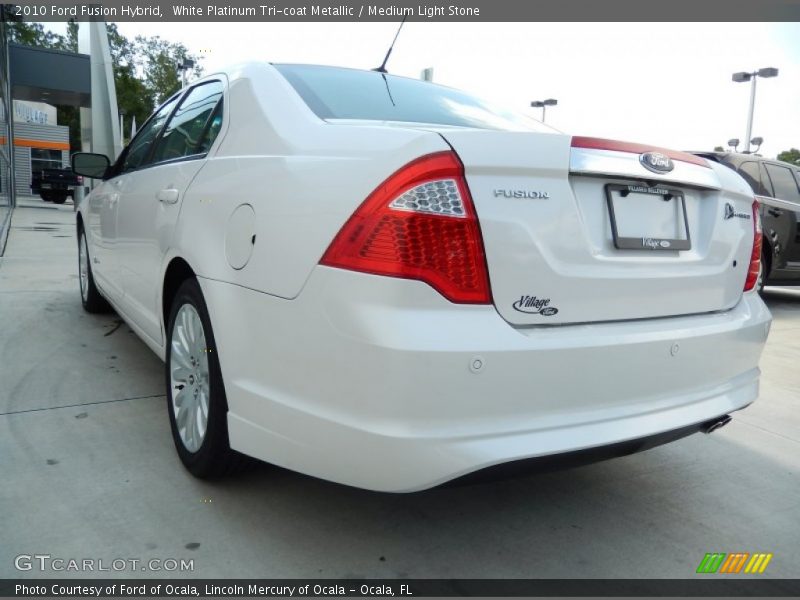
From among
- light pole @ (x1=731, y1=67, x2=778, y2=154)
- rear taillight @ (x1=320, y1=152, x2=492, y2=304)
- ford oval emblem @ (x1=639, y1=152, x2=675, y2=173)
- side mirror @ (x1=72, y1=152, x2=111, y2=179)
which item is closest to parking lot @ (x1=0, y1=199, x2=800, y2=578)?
rear taillight @ (x1=320, y1=152, x2=492, y2=304)

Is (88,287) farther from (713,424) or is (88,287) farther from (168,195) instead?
(713,424)

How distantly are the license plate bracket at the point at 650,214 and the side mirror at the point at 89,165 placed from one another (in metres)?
3.56

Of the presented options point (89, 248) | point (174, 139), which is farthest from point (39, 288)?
point (174, 139)

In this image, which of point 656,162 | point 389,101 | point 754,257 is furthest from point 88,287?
→ point 754,257

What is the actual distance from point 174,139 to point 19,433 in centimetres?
153

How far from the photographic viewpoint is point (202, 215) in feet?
7.86

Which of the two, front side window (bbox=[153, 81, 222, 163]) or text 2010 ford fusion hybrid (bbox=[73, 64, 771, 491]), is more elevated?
front side window (bbox=[153, 81, 222, 163])

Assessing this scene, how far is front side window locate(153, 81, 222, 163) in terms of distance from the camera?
2732mm

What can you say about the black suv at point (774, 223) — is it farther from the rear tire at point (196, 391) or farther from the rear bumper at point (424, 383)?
the rear tire at point (196, 391)

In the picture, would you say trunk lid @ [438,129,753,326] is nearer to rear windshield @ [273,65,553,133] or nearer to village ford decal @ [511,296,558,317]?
village ford decal @ [511,296,558,317]

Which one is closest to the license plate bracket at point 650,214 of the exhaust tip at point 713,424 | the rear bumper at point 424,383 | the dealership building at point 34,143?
the rear bumper at point 424,383

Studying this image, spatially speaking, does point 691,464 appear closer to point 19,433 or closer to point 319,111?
point 319,111

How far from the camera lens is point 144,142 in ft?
12.6

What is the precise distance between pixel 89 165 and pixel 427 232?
3.45m
